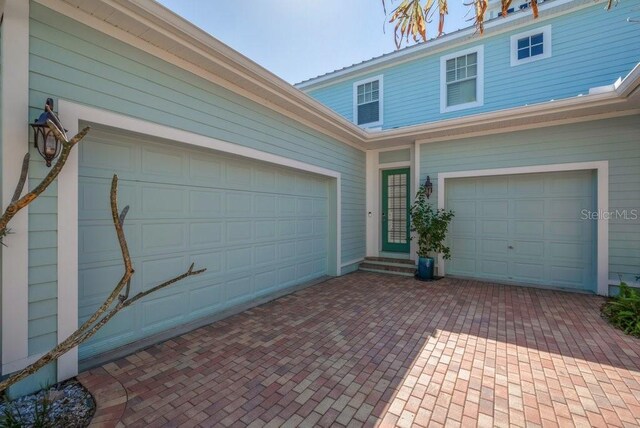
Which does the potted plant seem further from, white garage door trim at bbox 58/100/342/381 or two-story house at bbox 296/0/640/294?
white garage door trim at bbox 58/100/342/381

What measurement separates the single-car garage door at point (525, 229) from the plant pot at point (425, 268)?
0.60 m

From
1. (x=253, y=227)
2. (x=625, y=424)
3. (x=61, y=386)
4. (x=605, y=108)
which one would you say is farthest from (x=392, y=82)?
(x=61, y=386)

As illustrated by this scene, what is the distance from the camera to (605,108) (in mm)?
4664

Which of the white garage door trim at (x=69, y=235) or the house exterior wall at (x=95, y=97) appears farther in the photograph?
the white garage door trim at (x=69, y=235)

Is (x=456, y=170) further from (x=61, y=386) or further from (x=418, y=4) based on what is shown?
(x=61, y=386)

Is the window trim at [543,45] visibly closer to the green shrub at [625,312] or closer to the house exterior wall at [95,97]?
the green shrub at [625,312]

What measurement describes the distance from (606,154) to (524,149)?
115cm

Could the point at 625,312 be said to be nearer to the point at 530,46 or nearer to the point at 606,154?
the point at 606,154

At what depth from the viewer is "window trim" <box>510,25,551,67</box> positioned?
6.16 meters

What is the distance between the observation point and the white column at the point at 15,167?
2.12 m

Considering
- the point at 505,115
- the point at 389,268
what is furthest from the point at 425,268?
the point at 505,115

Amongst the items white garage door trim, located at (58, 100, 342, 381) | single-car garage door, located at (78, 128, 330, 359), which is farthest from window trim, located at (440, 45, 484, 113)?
white garage door trim, located at (58, 100, 342, 381)

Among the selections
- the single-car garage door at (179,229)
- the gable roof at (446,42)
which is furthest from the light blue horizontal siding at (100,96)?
the gable roof at (446,42)

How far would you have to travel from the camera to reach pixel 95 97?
2.62m
